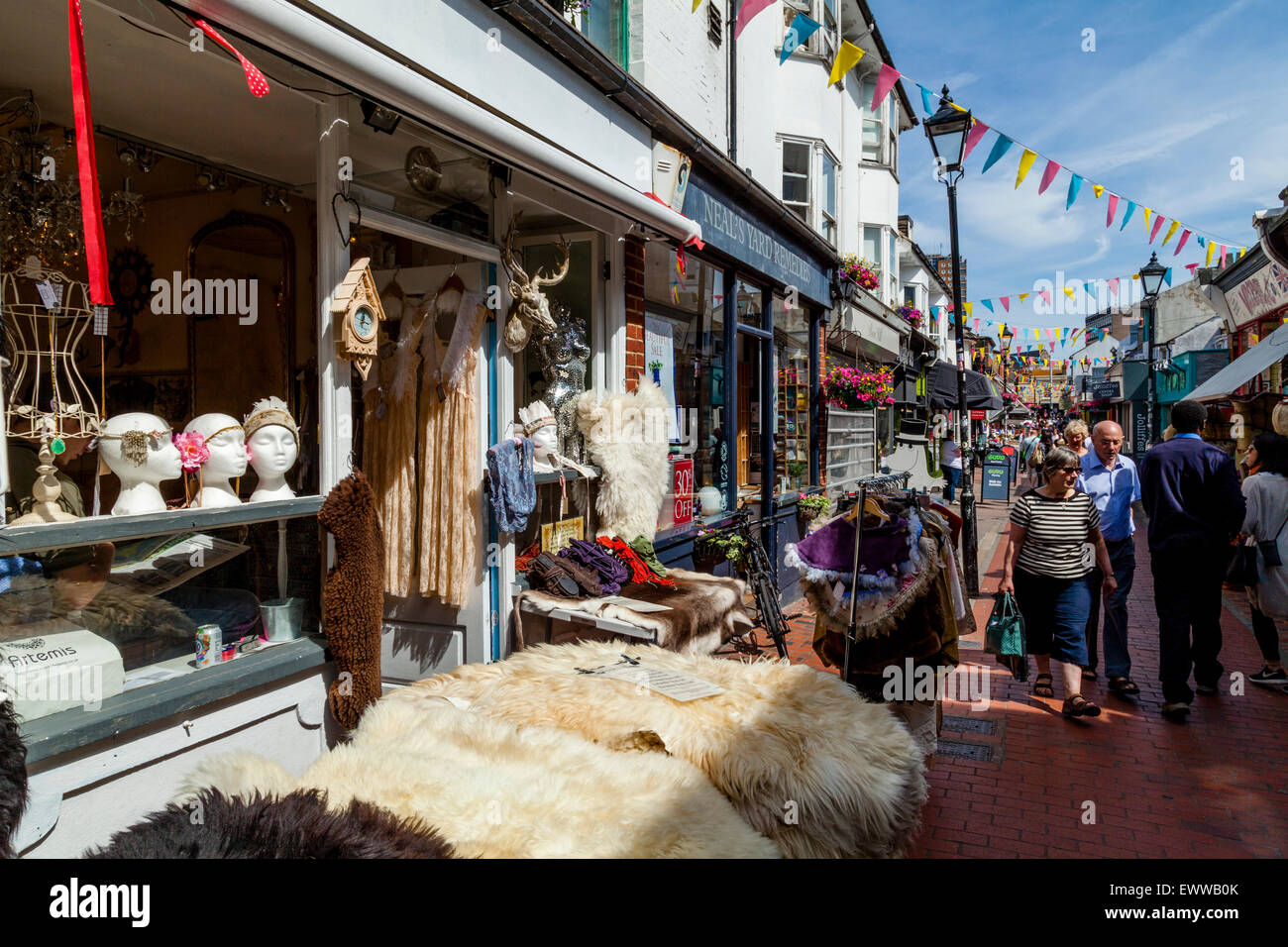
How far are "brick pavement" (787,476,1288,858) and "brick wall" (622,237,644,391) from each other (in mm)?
3536

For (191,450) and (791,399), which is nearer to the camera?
(191,450)

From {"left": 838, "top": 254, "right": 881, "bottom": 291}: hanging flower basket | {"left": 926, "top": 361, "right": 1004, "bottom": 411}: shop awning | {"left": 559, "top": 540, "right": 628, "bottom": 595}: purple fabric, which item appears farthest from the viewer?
{"left": 926, "top": 361, "right": 1004, "bottom": 411}: shop awning

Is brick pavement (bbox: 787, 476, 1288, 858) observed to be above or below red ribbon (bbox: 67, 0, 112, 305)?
below

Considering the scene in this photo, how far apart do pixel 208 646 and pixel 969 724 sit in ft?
15.8

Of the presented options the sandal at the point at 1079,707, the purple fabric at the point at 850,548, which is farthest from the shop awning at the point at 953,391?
the purple fabric at the point at 850,548

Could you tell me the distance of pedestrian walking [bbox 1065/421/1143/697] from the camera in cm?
598

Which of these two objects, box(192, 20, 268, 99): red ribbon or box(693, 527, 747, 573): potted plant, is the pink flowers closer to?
box(192, 20, 268, 99): red ribbon

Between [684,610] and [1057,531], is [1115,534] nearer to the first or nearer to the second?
[1057,531]

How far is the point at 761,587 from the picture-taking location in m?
6.36

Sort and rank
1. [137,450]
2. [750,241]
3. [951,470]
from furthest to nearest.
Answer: [951,470] → [750,241] → [137,450]

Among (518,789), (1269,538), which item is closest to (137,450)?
(518,789)

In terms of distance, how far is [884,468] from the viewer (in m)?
14.4

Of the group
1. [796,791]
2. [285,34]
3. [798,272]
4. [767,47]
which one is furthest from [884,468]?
[285,34]

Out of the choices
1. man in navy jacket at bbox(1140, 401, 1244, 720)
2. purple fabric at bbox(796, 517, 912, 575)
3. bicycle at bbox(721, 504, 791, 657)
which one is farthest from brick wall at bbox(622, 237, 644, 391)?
man in navy jacket at bbox(1140, 401, 1244, 720)
